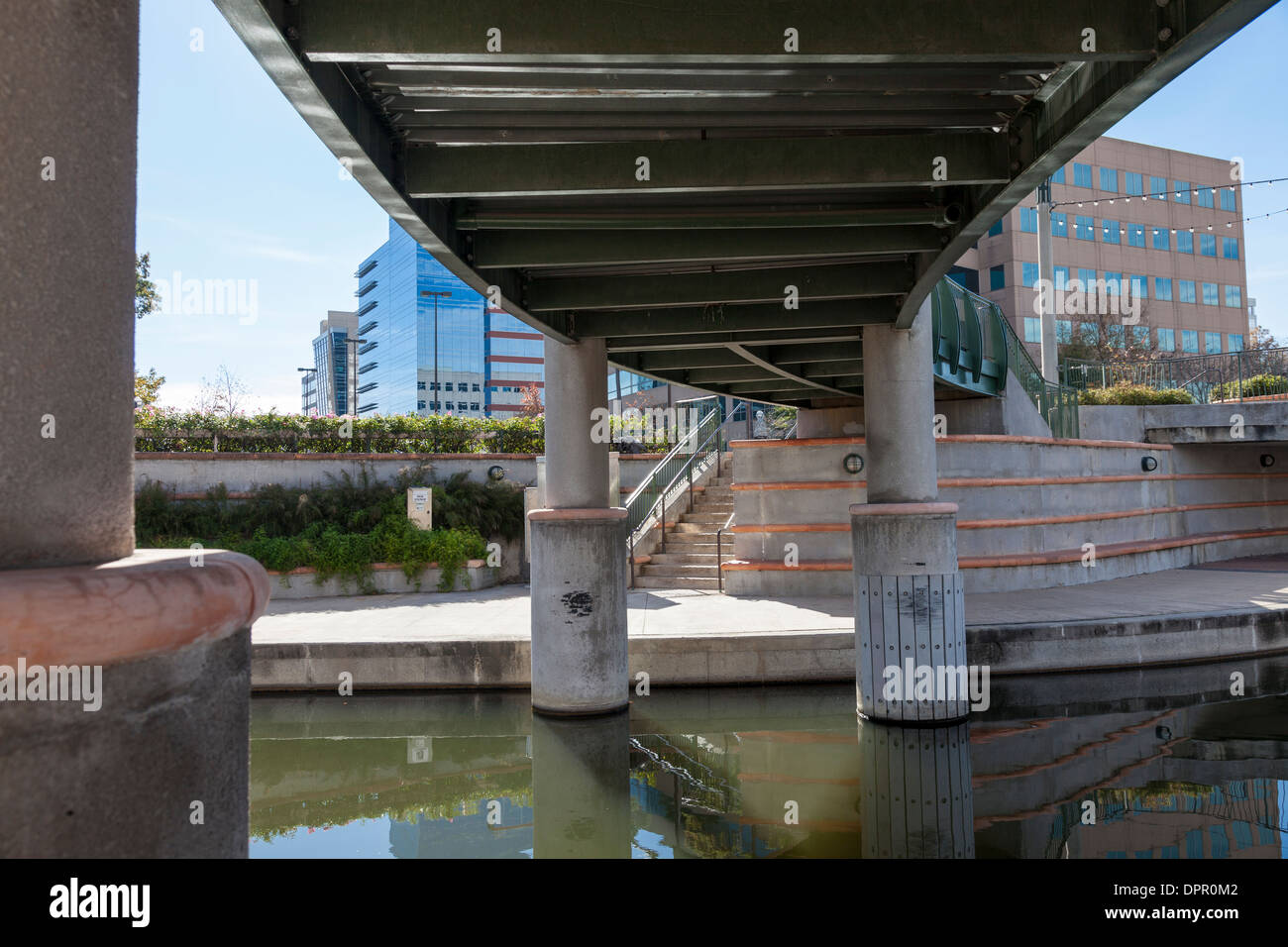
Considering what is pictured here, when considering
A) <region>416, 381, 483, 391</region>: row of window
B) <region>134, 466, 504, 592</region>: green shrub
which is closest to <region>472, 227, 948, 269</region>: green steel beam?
<region>134, 466, 504, 592</region>: green shrub

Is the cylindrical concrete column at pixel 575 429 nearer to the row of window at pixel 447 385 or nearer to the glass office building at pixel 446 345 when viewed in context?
the glass office building at pixel 446 345

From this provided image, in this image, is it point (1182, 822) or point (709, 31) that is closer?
point (709, 31)

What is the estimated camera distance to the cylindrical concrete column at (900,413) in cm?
990

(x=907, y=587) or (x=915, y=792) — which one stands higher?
(x=907, y=587)

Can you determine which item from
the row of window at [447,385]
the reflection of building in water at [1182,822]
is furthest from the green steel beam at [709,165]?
the row of window at [447,385]

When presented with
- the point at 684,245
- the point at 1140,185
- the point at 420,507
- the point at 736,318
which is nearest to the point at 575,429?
the point at 736,318

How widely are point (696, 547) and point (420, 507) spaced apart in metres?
5.67

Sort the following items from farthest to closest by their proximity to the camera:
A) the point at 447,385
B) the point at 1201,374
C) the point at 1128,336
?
the point at 447,385 → the point at 1128,336 → the point at 1201,374

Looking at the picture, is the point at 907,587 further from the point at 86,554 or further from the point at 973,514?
the point at 86,554

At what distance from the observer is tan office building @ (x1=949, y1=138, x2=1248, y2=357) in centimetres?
4853

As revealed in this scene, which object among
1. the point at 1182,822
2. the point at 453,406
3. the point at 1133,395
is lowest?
Result: the point at 1182,822

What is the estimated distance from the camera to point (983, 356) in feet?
51.1

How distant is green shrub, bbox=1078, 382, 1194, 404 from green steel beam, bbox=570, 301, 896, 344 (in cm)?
1500

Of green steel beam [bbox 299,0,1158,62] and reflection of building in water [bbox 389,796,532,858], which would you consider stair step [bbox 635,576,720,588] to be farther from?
green steel beam [bbox 299,0,1158,62]
